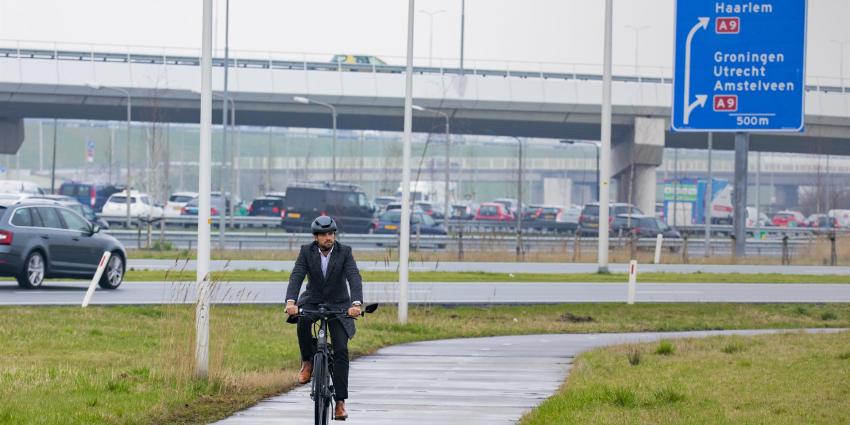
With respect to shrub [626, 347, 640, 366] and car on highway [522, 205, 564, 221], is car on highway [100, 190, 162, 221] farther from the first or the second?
shrub [626, 347, 640, 366]

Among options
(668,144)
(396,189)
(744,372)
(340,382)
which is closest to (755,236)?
(668,144)

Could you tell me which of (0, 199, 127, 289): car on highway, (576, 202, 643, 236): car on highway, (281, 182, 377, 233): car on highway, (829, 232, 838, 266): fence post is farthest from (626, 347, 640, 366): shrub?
(576, 202, 643, 236): car on highway

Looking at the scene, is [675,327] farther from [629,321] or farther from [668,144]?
[668,144]

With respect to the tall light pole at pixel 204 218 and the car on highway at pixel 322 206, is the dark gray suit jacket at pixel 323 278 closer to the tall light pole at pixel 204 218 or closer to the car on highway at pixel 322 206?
the tall light pole at pixel 204 218

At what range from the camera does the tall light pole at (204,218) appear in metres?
12.9

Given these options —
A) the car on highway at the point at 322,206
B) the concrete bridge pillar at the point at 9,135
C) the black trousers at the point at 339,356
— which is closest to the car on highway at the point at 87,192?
the concrete bridge pillar at the point at 9,135

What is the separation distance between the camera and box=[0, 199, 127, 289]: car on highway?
979 inches

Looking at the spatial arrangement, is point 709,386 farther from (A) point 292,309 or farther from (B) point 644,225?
(B) point 644,225

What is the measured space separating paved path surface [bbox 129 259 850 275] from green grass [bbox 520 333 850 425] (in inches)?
793

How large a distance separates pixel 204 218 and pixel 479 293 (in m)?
16.9

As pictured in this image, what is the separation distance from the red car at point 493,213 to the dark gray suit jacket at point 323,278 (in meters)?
70.6

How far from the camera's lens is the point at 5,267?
24.7m

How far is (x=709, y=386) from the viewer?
13469mm

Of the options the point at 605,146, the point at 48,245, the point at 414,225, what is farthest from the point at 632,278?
the point at 414,225
